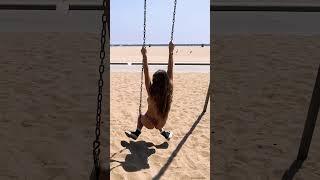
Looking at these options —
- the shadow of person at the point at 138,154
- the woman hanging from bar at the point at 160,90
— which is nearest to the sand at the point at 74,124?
the shadow of person at the point at 138,154

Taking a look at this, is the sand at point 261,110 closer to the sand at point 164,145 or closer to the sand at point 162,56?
the sand at point 164,145

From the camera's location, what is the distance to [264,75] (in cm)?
727

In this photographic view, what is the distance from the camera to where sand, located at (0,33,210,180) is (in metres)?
3.93

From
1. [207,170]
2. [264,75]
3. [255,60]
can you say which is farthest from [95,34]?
[207,170]

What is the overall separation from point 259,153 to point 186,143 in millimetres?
802

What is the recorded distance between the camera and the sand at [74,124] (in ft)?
12.9

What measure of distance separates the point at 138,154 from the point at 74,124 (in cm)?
94

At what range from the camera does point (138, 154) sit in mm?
4352

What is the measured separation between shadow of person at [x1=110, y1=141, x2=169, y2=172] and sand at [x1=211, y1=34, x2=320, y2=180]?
56 centimetres

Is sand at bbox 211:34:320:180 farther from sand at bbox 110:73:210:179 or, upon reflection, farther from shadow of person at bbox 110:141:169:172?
shadow of person at bbox 110:141:169:172

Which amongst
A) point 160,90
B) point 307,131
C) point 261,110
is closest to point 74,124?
point 160,90

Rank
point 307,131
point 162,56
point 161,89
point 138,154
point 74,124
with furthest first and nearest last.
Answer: point 162,56 → point 74,124 → point 138,154 → point 161,89 → point 307,131

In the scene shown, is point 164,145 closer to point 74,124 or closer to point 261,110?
point 74,124

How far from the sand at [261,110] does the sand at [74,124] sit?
233 mm
